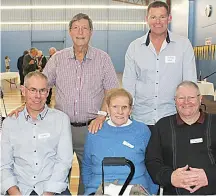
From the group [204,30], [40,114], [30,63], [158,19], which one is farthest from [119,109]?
[204,30]

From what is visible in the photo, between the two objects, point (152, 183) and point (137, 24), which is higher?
point (137, 24)

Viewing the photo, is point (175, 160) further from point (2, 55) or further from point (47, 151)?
point (2, 55)

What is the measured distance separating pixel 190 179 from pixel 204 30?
10079 mm

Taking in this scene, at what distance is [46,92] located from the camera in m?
2.26

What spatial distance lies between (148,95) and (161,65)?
249 mm

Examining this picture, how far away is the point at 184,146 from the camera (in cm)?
210

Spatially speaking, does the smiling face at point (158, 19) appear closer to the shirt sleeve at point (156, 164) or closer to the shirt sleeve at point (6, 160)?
the shirt sleeve at point (156, 164)

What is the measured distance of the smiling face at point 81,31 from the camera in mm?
2557

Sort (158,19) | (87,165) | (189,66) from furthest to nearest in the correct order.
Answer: (189,66)
(158,19)
(87,165)

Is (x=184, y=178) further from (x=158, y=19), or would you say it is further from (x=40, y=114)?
(x=158, y=19)

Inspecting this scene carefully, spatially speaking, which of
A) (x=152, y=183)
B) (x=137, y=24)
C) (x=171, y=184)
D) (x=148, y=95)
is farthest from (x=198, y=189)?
(x=137, y=24)

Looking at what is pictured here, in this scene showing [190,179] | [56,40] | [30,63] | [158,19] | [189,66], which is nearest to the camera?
[190,179]

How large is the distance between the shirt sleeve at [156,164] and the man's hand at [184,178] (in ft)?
0.17

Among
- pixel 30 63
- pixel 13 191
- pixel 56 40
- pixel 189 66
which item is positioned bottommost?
pixel 13 191
